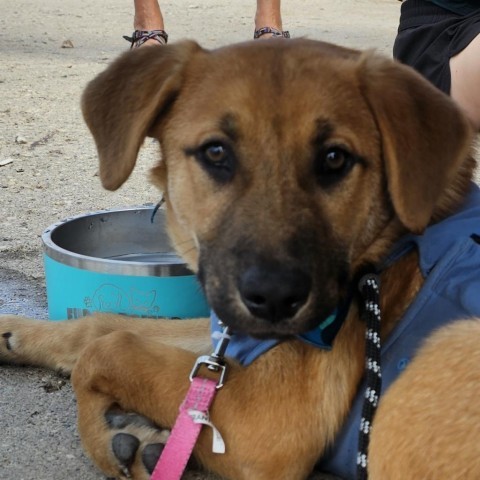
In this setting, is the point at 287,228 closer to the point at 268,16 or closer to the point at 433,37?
the point at 433,37

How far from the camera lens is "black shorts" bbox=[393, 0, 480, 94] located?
4824 mm

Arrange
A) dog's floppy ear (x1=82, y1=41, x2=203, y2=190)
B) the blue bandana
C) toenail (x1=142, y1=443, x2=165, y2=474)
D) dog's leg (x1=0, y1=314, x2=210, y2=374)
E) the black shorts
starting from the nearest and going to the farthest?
1. the blue bandana
2. toenail (x1=142, y1=443, x2=165, y2=474)
3. dog's floppy ear (x1=82, y1=41, x2=203, y2=190)
4. dog's leg (x1=0, y1=314, x2=210, y2=374)
5. the black shorts

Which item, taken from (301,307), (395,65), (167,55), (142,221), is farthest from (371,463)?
(142,221)

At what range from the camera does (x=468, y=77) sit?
4.69 meters

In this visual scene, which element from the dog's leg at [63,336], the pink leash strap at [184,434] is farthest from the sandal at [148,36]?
the pink leash strap at [184,434]

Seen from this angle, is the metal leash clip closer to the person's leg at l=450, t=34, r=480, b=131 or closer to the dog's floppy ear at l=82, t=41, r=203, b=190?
the dog's floppy ear at l=82, t=41, r=203, b=190

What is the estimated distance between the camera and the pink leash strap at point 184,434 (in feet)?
9.95

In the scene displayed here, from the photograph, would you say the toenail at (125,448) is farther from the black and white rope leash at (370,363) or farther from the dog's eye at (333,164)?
the dog's eye at (333,164)

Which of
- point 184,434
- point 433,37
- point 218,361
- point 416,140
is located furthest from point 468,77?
point 184,434

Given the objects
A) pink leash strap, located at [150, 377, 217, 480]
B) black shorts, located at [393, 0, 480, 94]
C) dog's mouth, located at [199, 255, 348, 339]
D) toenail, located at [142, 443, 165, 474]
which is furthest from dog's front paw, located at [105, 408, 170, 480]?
black shorts, located at [393, 0, 480, 94]

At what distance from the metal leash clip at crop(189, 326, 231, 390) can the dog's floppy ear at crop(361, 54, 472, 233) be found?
2.34 ft

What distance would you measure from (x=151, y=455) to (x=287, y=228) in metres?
0.94

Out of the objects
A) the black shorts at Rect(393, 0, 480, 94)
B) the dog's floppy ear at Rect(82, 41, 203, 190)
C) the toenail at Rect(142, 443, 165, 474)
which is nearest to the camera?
the toenail at Rect(142, 443, 165, 474)

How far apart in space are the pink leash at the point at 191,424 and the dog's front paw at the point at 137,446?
96 millimetres
